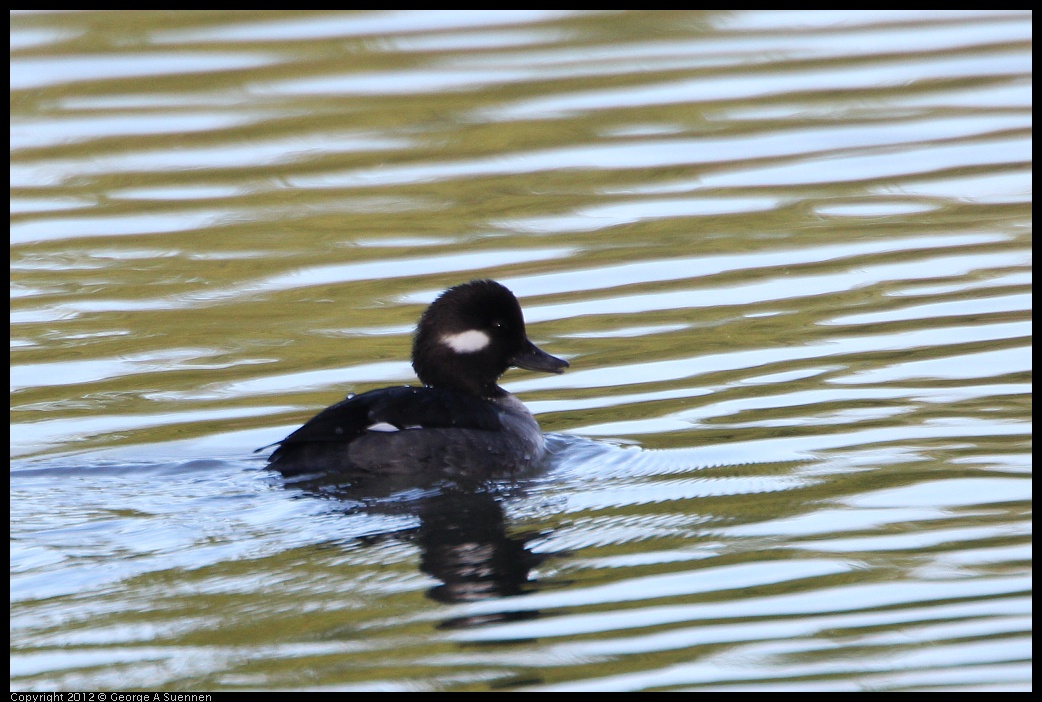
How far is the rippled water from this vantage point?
5.17m

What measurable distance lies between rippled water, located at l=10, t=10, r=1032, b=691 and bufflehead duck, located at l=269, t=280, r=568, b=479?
0.30 metres

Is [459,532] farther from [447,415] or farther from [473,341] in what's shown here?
[473,341]

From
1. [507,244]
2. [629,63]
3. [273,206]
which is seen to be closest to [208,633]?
[507,244]

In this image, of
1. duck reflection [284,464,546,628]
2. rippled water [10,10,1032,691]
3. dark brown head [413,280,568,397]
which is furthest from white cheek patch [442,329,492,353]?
duck reflection [284,464,546,628]

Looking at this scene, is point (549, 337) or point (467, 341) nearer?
point (467, 341)

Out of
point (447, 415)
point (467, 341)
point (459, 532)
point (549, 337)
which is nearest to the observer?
point (459, 532)

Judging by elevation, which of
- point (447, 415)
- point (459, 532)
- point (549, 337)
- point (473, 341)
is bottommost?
point (459, 532)

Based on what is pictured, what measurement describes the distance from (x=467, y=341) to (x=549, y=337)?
1.35 m

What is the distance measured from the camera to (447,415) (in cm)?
743

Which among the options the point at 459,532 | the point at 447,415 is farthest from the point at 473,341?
the point at 459,532

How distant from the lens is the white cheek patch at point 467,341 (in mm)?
7895

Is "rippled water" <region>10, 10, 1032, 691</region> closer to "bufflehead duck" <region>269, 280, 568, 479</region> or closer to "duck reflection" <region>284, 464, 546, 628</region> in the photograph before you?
"duck reflection" <region>284, 464, 546, 628</region>

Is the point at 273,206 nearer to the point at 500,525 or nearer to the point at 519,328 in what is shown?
the point at 519,328

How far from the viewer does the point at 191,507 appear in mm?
6691
